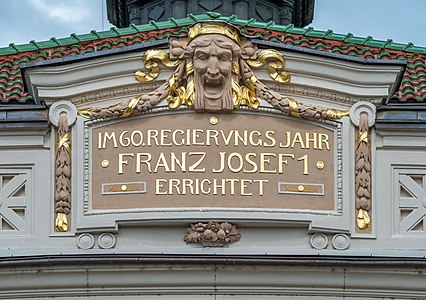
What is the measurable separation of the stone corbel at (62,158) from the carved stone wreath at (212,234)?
2.02 metres

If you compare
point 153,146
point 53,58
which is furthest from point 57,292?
point 53,58

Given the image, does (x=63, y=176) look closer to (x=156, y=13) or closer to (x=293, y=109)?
(x=293, y=109)

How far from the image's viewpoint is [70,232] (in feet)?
114

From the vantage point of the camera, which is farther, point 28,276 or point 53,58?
point 53,58

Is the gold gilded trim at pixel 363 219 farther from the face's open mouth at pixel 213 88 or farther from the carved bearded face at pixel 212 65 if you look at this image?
the face's open mouth at pixel 213 88

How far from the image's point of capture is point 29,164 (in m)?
35.1

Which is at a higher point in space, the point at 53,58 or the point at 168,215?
the point at 53,58

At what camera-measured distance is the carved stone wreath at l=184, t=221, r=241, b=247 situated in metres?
34.4

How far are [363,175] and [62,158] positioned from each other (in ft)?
16.0

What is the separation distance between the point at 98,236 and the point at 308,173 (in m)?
3.51

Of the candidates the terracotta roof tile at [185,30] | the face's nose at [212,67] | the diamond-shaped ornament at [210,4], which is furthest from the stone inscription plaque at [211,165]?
the diamond-shaped ornament at [210,4]

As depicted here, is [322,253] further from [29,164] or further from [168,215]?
[29,164]

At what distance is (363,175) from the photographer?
34.9 metres

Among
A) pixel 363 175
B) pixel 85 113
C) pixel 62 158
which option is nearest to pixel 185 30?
pixel 85 113
